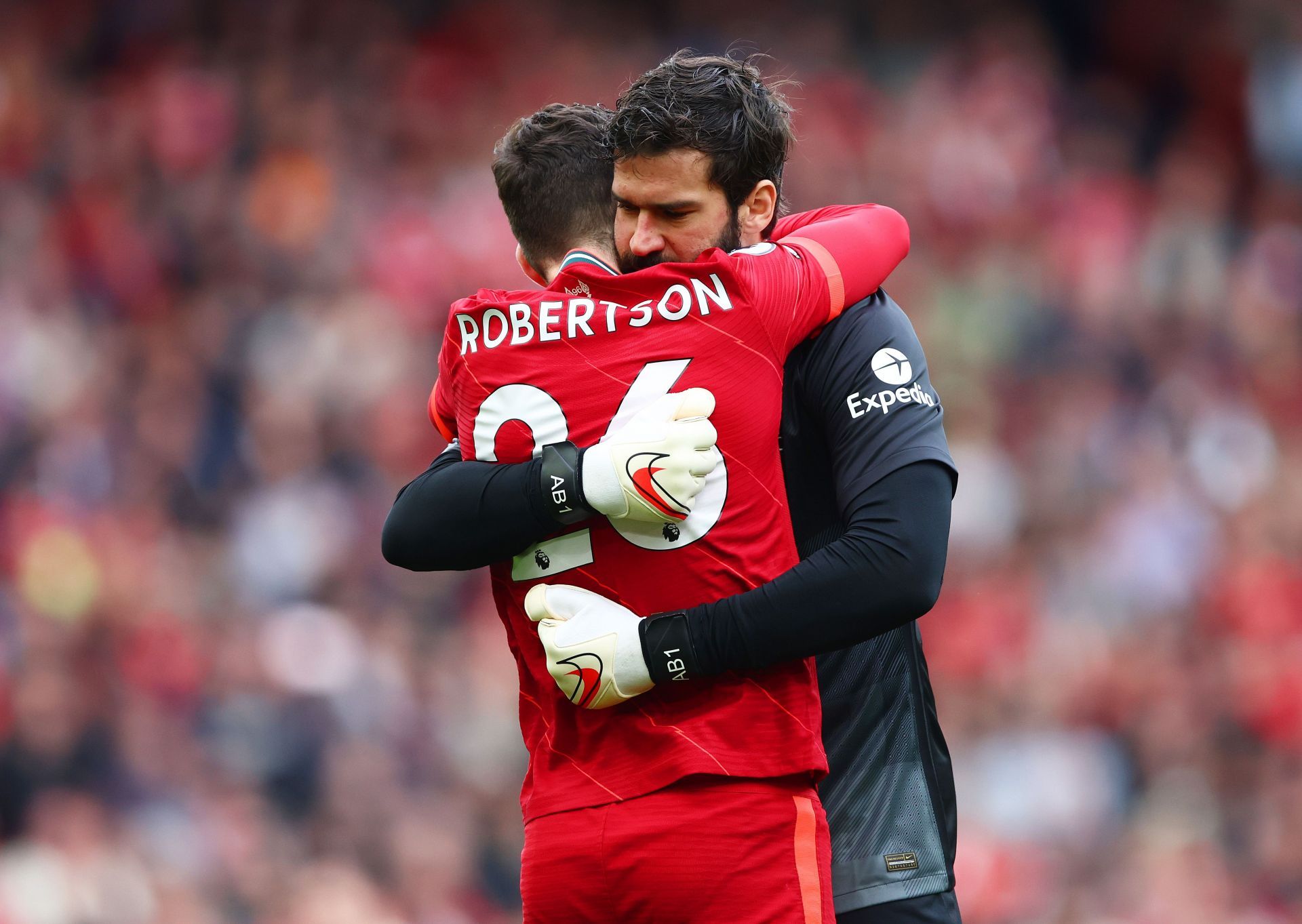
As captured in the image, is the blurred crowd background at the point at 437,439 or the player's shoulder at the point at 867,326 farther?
the blurred crowd background at the point at 437,439

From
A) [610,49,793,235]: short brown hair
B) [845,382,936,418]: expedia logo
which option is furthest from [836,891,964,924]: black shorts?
[610,49,793,235]: short brown hair

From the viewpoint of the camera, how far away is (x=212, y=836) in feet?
23.0

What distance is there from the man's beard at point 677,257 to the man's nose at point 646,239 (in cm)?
2

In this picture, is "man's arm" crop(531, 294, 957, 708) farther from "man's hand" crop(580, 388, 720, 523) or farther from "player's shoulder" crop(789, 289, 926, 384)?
"man's hand" crop(580, 388, 720, 523)

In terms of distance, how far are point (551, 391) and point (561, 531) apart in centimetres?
20

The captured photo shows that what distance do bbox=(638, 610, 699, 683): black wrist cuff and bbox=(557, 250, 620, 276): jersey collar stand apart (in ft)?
1.79

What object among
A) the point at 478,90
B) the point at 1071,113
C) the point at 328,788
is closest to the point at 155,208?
the point at 478,90

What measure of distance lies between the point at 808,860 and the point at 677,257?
93cm

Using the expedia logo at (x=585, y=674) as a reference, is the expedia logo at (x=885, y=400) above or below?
above

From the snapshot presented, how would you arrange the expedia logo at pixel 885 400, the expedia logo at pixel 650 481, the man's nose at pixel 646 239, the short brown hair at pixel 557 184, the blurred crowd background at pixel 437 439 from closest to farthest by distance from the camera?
the expedia logo at pixel 650 481 → the expedia logo at pixel 885 400 → the man's nose at pixel 646 239 → the short brown hair at pixel 557 184 → the blurred crowd background at pixel 437 439

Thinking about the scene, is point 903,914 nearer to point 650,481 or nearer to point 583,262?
point 650,481

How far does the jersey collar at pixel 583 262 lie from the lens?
2.56m

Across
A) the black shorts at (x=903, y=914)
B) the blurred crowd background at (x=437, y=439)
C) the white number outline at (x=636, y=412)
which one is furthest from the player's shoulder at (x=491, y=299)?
the blurred crowd background at (x=437, y=439)

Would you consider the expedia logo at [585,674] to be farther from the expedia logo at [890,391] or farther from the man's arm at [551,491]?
the expedia logo at [890,391]
